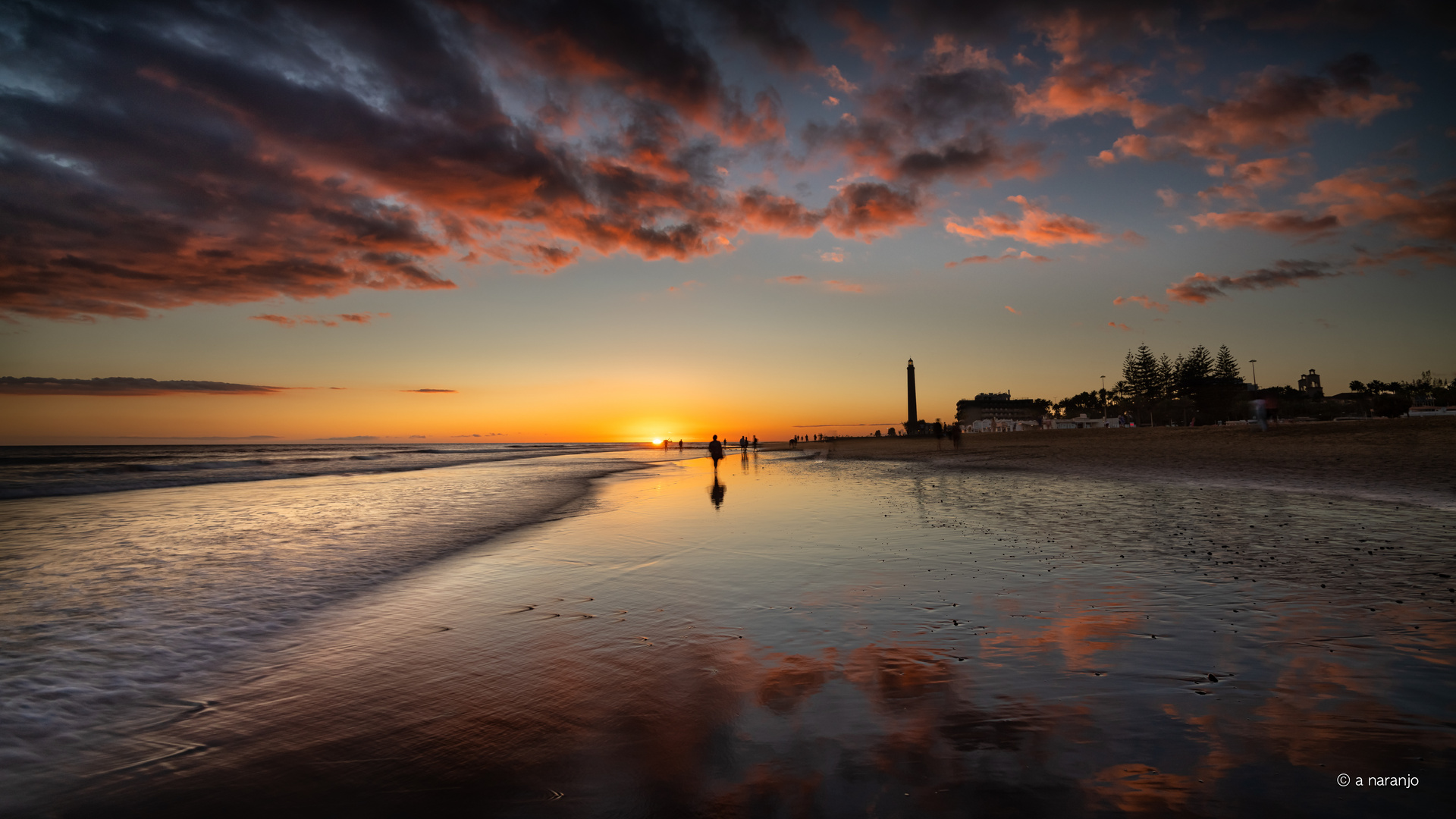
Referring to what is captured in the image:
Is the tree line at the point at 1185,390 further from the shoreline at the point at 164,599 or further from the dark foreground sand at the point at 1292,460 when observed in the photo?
the shoreline at the point at 164,599

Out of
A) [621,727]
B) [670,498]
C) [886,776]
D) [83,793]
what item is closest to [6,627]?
[83,793]

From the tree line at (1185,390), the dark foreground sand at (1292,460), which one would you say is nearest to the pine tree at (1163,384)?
the tree line at (1185,390)

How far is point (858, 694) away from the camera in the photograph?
4.65m

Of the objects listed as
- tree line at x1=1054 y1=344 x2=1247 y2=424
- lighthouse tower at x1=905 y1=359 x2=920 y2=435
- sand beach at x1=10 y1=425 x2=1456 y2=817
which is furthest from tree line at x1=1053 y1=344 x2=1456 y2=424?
sand beach at x1=10 y1=425 x2=1456 y2=817

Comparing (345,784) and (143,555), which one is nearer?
(345,784)

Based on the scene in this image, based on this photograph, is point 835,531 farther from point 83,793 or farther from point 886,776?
point 83,793

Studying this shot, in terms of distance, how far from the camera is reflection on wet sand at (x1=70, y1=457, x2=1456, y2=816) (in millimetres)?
3357

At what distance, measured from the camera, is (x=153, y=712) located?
4941 millimetres

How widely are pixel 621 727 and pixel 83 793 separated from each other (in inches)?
133

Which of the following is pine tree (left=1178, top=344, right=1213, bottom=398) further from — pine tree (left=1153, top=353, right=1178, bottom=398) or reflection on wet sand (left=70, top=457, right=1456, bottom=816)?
reflection on wet sand (left=70, top=457, right=1456, bottom=816)

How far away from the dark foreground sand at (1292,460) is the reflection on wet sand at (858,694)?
1057 cm

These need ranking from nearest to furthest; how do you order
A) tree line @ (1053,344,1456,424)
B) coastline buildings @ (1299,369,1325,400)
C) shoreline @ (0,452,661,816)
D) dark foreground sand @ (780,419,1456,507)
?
shoreline @ (0,452,661,816) → dark foreground sand @ (780,419,1456,507) → tree line @ (1053,344,1456,424) → coastline buildings @ (1299,369,1325,400)

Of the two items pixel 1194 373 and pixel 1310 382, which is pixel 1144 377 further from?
pixel 1310 382

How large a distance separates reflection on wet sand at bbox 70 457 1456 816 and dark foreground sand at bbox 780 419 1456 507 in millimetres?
10573
